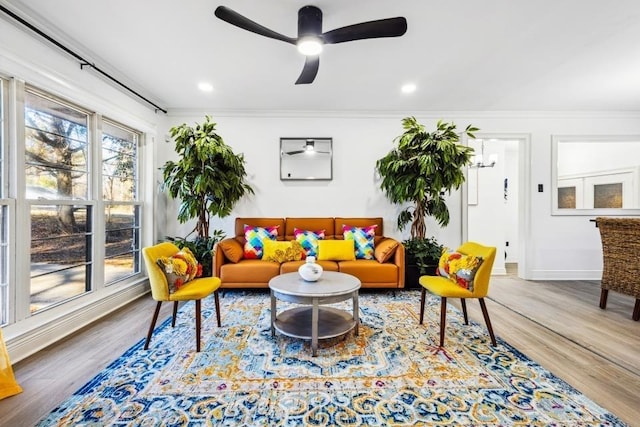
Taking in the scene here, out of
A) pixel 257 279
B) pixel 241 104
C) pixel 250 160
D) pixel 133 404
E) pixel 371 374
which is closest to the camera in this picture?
pixel 133 404

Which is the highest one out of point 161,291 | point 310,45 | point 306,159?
point 310,45

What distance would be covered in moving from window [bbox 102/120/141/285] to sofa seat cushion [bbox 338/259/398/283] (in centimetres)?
264

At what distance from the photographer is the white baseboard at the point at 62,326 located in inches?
79.4

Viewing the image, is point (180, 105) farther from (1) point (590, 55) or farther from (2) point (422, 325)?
(1) point (590, 55)

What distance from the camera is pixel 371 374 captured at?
182 cm

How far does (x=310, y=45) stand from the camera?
80.1 inches

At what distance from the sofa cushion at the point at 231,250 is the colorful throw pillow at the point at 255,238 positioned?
0.11 meters

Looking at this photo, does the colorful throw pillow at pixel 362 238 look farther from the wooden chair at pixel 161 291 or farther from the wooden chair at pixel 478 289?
the wooden chair at pixel 161 291

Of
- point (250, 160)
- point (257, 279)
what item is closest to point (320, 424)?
point (257, 279)

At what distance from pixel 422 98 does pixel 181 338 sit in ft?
12.8

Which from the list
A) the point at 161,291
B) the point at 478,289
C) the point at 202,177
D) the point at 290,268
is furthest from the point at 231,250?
the point at 478,289

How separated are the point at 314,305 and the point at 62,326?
2187 millimetres

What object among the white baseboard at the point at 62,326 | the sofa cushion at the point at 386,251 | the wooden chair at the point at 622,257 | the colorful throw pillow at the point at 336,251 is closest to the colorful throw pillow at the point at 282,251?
the colorful throw pillow at the point at 336,251

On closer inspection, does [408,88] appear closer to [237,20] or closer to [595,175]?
[237,20]
